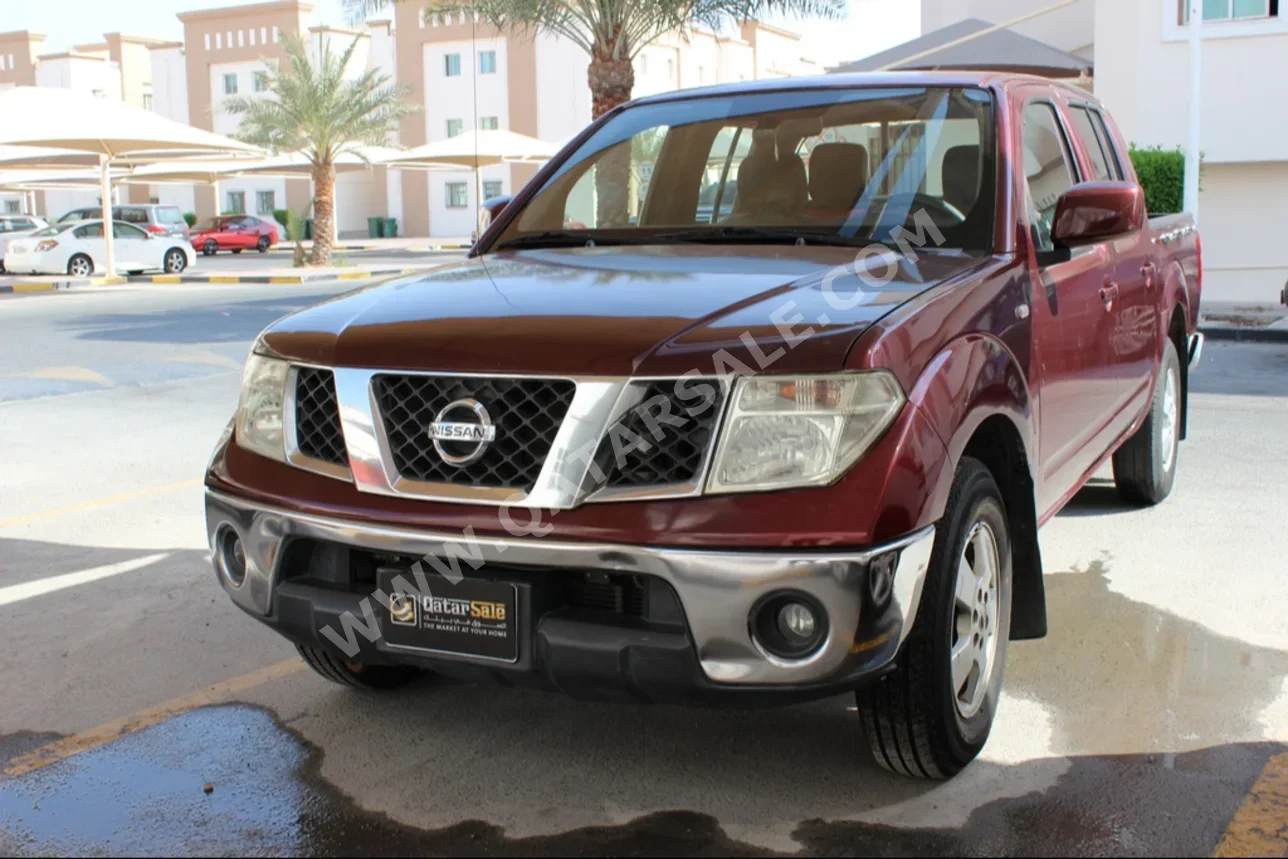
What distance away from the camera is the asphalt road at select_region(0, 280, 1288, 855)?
3.14 metres

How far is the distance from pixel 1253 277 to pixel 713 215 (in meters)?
16.1

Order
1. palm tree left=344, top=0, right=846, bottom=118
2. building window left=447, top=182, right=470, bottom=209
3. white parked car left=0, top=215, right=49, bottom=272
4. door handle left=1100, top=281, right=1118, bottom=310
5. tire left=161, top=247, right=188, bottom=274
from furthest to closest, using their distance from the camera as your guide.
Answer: building window left=447, top=182, right=470, bottom=209 < white parked car left=0, top=215, right=49, bottom=272 < tire left=161, top=247, right=188, bottom=274 < palm tree left=344, top=0, right=846, bottom=118 < door handle left=1100, top=281, right=1118, bottom=310

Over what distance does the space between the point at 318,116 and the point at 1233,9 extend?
22.1 meters

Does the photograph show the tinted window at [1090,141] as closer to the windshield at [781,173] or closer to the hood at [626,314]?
the windshield at [781,173]

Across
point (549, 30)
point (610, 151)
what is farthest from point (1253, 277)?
point (610, 151)

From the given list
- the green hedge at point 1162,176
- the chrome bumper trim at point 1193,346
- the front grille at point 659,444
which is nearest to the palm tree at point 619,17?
the green hedge at point 1162,176

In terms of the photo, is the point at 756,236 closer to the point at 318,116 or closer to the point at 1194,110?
the point at 1194,110

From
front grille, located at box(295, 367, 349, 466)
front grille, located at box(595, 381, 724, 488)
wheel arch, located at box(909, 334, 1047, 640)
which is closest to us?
front grille, located at box(595, 381, 724, 488)

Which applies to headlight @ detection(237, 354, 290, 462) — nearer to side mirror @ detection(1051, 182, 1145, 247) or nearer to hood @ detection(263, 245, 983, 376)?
hood @ detection(263, 245, 983, 376)

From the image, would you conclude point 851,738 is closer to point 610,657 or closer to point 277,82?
point 610,657

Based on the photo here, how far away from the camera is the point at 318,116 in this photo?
33.2 meters

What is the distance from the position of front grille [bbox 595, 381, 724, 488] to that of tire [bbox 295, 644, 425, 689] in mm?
1350

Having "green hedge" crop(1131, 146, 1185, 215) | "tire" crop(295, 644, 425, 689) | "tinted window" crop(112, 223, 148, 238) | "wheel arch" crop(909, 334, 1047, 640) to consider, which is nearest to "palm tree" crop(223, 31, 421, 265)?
"tinted window" crop(112, 223, 148, 238)

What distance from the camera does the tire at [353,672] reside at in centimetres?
392
